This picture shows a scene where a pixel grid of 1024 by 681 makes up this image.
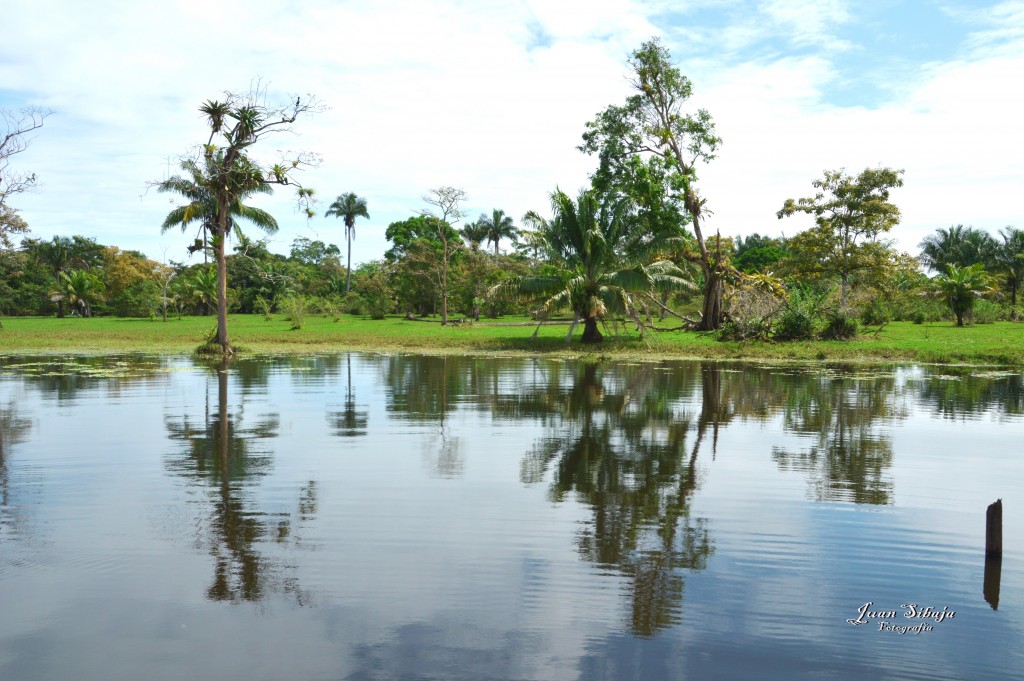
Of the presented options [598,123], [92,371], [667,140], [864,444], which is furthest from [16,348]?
[864,444]

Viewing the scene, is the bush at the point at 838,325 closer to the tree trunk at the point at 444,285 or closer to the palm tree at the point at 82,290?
the tree trunk at the point at 444,285

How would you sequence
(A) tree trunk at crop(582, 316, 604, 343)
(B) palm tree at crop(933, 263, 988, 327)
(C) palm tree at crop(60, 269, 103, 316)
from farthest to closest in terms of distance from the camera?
1. (C) palm tree at crop(60, 269, 103, 316)
2. (B) palm tree at crop(933, 263, 988, 327)
3. (A) tree trunk at crop(582, 316, 604, 343)

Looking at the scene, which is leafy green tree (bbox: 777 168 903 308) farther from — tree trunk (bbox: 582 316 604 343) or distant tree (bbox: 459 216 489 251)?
distant tree (bbox: 459 216 489 251)

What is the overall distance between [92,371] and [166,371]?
6.92 feet

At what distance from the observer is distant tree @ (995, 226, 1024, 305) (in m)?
57.9

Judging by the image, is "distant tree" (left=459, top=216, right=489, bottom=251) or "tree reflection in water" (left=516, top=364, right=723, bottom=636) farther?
"distant tree" (left=459, top=216, right=489, bottom=251)

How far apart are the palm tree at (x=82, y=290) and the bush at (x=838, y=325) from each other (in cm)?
5227

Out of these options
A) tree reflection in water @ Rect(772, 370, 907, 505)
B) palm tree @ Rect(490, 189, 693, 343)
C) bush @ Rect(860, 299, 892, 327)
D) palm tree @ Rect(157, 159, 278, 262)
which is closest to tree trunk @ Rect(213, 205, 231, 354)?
palm tree @ Rect(157, 159, 278, 262)

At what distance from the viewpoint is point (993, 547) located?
709cm

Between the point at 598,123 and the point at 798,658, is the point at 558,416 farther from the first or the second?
the point at 598,123

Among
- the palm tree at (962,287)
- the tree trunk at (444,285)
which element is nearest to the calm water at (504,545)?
the palm tree at (962,287)

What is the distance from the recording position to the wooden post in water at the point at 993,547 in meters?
6.79
